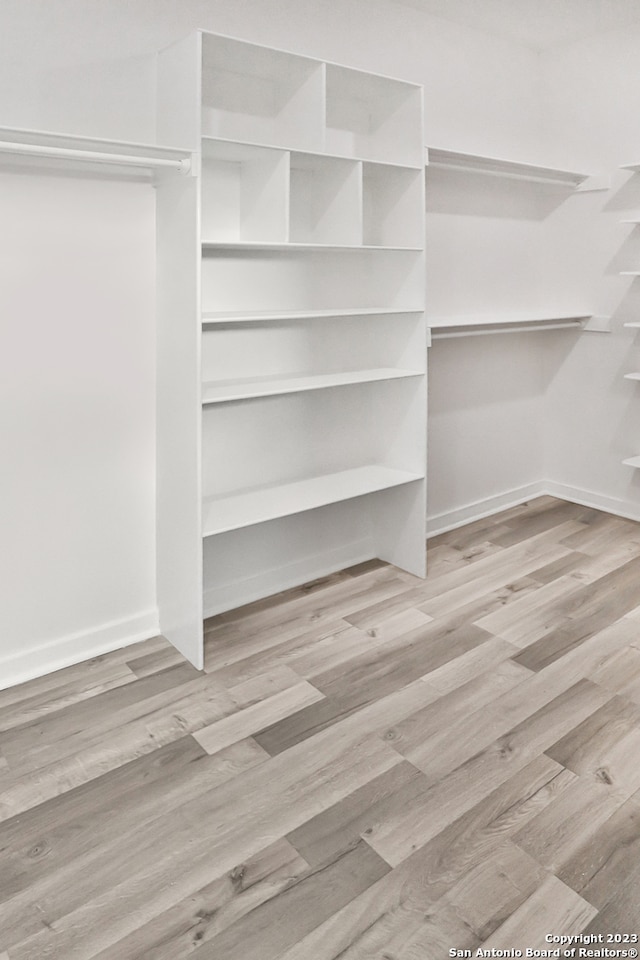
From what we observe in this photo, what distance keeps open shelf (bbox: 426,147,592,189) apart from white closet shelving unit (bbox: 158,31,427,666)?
26 centimetres

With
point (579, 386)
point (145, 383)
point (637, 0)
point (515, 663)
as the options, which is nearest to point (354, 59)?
point (637, 0)

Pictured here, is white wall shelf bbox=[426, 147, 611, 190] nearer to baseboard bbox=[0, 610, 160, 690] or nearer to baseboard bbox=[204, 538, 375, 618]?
baseboard bbox=[204, 538, 375, 618]

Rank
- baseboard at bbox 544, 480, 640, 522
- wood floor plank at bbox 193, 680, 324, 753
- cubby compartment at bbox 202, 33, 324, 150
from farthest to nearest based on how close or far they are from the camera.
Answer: baseboard at bbox 544, 480, 640, 522
cubby compartment at bbox 202, 33, 324, 150
wood floor plank at bbox 193, 680, 324, 753

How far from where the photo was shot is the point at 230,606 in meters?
2.85

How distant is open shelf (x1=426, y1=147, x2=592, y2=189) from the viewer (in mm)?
2994

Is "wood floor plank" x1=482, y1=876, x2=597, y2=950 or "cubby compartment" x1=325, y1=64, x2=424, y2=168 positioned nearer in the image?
"wood floor plank" x1=482, y1=876, x2=597, y2=950

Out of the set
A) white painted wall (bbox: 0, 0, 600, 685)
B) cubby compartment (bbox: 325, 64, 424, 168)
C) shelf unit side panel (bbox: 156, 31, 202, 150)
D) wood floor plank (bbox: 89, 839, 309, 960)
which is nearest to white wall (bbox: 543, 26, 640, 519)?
white painted wall (bbox: 0, 0, 600, 685)

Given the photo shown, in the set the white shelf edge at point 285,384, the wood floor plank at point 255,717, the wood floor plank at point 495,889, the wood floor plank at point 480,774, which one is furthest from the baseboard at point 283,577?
the wood floor plank at point 495,889

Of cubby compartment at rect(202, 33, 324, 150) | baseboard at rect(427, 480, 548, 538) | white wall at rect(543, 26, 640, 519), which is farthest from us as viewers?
baseboard at rect(427, 480, 548, 538)

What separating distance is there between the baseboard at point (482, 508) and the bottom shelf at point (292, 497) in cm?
65

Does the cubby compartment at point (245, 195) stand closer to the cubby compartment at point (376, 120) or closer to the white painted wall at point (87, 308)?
the white painted wall at point (87, 308)

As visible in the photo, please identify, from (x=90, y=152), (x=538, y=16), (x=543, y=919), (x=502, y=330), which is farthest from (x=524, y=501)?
(x=90, y=152)

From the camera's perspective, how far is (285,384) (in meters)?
2.61

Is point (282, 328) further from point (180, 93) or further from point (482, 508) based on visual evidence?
point (482, 508)
